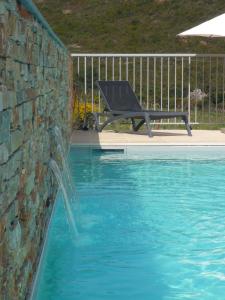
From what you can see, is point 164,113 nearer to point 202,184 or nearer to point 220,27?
point 220,27

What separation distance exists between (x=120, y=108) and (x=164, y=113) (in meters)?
0.92

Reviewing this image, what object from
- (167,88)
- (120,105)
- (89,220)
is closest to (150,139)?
(120,105)

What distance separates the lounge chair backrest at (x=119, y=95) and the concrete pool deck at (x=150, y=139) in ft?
1.30

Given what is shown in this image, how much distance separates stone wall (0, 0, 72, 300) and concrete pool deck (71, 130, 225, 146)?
524cm

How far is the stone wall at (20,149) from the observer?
210 cm

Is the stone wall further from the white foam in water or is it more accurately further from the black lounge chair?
the black lounge chair

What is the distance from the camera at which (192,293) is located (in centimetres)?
319

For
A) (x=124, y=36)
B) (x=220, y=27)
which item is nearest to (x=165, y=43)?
(x=124, y=36)

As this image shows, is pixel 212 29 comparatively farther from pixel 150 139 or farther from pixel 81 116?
pixel 81 116

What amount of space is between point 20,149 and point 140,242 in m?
1.77

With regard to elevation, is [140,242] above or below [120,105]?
below

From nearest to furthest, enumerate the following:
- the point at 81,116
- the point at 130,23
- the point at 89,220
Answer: the point at 89,220 → the point at 81,116 → the point at 130,23

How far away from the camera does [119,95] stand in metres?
10.4

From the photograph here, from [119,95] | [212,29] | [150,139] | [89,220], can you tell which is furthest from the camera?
[119,95]
